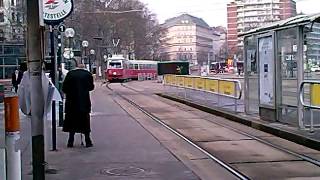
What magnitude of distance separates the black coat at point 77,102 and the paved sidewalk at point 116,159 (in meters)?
0.47

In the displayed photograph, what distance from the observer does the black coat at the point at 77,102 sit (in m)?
12.2

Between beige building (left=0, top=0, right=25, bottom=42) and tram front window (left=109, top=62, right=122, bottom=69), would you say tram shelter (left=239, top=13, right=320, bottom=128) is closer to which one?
beige building (left=0, top=0, right=25, bottom=42)

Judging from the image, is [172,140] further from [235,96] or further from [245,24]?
[245,24]

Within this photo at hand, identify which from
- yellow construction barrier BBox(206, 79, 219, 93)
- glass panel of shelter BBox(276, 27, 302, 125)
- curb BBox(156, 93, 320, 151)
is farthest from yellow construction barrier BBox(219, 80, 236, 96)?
glass panel of shelter BBox(276, 27, 302, 125)

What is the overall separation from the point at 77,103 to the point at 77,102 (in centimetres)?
2

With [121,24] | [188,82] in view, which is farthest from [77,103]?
[121,24]

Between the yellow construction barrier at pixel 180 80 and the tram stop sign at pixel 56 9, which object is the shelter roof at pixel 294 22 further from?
the yellow construction barrier at pixel 180 80

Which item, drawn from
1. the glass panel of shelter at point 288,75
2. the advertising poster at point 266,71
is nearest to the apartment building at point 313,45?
the glass panel of shelter at point 288,75

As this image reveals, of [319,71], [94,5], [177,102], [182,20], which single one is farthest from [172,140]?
[182,20]

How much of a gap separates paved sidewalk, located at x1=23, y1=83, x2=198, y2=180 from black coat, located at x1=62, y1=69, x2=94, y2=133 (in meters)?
0.47

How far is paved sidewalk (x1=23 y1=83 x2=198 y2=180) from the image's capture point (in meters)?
9.24

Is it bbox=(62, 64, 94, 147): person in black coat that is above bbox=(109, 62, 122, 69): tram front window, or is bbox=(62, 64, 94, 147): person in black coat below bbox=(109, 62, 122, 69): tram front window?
below

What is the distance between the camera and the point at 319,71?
49.1 feet

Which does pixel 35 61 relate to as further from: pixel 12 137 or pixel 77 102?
pixel 77 102
